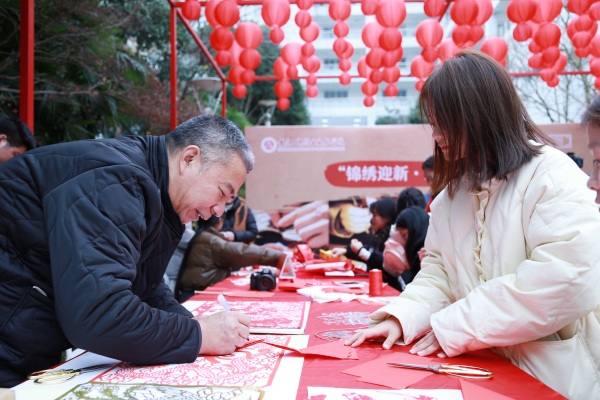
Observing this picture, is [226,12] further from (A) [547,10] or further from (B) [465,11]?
(A) [547,10]

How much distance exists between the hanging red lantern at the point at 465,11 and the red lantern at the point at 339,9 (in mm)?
965

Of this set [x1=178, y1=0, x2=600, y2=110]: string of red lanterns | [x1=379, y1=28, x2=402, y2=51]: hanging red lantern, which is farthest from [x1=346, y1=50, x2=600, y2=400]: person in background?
[x1=379, y1=28, x2=402, y2=51]: hanging red lantern

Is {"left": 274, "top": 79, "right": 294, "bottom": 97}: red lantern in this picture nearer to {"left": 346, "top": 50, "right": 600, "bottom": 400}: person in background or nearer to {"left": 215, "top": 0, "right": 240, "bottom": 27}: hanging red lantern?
{"left": 215, "top": 0, "right": 240, "bottom": 27}: hanging red lantern

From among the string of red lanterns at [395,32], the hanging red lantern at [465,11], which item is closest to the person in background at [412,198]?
the string of red lanterns at [395,32]

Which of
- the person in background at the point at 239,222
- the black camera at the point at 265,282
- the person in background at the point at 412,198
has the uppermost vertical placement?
the person in background at the point at 412,198

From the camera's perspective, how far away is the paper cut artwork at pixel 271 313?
66.0 inches

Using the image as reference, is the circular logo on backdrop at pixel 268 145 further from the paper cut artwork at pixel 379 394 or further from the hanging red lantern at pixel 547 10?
the paper cut artwork at pixel 379 394

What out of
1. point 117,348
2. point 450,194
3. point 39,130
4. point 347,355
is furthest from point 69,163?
point 39,130

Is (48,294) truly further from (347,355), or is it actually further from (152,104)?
(152,104)

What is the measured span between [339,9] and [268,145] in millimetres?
2652

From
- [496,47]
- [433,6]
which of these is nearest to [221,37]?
[433,6]

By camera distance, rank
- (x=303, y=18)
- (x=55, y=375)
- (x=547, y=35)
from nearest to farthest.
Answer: (x=55, y=375), (x=547, y=35), (x=303, y=18)

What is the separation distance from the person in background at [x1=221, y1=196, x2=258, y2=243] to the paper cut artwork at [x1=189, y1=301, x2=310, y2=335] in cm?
290

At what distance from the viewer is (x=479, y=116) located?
130 cm
